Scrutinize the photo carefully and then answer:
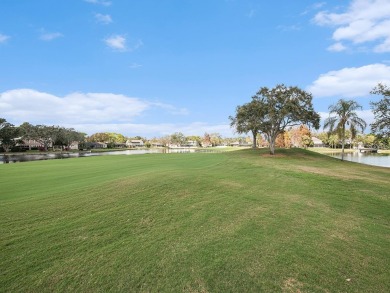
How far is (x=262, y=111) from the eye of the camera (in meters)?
38.3

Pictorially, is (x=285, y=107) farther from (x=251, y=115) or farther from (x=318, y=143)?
(x=318, y=143)

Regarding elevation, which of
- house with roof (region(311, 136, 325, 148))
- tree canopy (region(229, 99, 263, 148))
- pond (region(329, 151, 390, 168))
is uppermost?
tree canopy (region(229, 99, 263, 148))

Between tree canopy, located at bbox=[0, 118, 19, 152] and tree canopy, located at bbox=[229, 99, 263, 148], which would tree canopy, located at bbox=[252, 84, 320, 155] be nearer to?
tree canopy, located at bbox=[229, 99, 263, 148]

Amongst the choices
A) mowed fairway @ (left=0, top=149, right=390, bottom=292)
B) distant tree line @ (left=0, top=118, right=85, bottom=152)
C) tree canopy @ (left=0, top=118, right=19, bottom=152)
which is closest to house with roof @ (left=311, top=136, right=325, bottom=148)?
distant tree line @ (left=0, top=118, right=85, bottom=152)

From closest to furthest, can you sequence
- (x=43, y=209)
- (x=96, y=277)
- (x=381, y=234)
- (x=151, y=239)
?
(x=96, y=277), (x=151, y=239), (x=381, y=234), (x=43, y=209)

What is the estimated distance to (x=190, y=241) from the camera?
6125 mm

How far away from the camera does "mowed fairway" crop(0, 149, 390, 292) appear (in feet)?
15.1

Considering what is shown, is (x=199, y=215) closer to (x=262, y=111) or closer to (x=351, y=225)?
(x=351, y=225)

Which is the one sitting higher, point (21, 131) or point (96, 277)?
point (21, 131)

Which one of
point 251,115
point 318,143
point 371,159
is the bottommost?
point 371,159

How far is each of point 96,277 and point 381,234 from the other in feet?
25.0

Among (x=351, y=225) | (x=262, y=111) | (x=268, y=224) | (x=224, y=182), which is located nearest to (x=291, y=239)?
(x=268, y=224)

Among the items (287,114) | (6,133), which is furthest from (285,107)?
(6,133)

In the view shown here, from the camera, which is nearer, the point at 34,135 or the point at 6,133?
the point at 6,133
